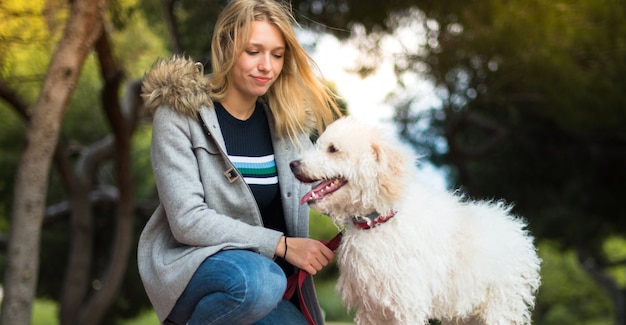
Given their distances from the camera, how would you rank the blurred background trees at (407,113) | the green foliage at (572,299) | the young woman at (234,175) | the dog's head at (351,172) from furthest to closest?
the green foliage at (572,299), the blurred background trees at (407,113), the young woman at (234,175), the dog's head at (351,172)

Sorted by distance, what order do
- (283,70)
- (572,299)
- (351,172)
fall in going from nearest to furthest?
(351,172), (283,70), (572,299)

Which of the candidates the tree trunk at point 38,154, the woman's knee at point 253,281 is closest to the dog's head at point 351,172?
the woman's knee at point 253,281

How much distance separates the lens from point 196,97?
265 centimetres

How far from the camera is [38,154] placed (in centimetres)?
444

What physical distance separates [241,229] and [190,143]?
0.36 m

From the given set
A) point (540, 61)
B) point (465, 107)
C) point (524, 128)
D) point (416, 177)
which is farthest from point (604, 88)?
point (416, 177)

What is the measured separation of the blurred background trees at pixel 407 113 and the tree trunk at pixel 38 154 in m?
0.03

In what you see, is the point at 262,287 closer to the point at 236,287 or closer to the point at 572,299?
the point at 236,287

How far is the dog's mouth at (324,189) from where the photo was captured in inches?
91.6

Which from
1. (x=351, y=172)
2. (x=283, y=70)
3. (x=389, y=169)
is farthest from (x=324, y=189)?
(x=283, y=70)

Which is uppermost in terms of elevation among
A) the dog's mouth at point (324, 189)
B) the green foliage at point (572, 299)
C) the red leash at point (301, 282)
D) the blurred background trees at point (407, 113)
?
the green foliage at point (572, 299)

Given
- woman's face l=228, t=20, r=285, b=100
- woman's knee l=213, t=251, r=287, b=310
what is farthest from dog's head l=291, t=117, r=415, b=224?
woman's face l=228, t=20, r=285, b=100

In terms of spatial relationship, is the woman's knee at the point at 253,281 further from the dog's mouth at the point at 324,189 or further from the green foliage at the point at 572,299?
the green foliage at the point at 572,299

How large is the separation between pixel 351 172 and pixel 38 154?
273 cm
